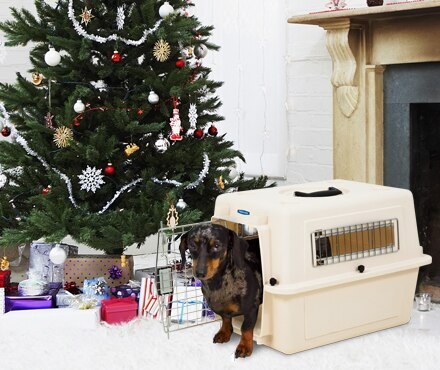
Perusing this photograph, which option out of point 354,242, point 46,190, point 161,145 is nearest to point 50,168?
point 46,190

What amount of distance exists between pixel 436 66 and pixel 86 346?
5.15 feet

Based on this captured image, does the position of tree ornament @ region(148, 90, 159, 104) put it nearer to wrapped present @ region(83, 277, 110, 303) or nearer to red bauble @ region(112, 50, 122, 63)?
red bauble @ region(112, 50, 122, 63)

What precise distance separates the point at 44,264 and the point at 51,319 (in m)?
0.39

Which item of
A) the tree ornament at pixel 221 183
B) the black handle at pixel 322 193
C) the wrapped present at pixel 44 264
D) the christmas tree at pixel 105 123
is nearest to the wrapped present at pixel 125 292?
the christmas tree at pixel 105 123

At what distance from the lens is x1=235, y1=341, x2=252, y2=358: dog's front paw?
87.0 inches

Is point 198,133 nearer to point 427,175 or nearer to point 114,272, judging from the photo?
point 114,272

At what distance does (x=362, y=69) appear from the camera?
298 centimetres

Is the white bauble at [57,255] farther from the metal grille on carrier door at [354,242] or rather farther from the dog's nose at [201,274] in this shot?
the metal grille on carrier door at [354,242]

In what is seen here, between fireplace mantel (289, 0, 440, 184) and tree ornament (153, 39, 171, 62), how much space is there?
0.57 meters

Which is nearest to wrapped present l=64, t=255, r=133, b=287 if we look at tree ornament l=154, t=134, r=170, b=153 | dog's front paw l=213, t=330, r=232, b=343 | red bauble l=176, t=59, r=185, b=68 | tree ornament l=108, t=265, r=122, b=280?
tree ornament l=108, t=265, r=122, b=280

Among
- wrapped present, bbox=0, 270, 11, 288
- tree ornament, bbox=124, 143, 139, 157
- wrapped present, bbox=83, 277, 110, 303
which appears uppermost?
tree ornament, bbox=124, 143, 139, 157

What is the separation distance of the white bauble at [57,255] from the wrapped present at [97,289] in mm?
116

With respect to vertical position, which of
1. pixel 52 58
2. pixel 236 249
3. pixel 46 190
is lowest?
pixel 236 249

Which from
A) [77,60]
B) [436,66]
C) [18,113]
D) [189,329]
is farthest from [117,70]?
[436,66]
